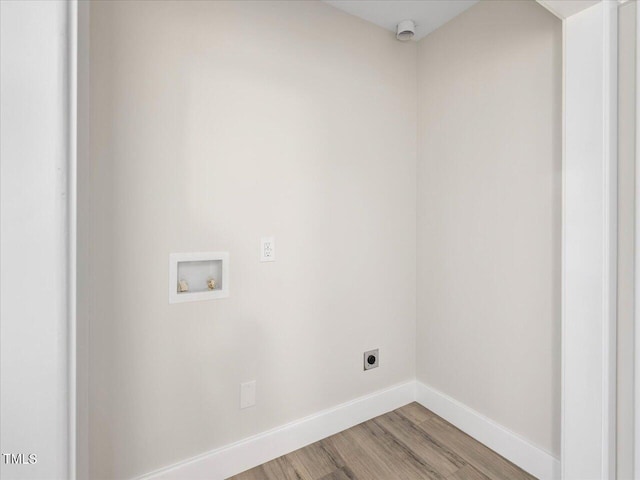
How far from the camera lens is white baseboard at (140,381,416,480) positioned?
147 cm

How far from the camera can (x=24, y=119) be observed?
80 cm

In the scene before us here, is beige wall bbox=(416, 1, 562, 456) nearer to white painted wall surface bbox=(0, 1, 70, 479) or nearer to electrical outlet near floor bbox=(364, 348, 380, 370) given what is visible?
electrical outlet near floor bbox=(364, 348, 380, 370)

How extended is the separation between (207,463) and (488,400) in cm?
144

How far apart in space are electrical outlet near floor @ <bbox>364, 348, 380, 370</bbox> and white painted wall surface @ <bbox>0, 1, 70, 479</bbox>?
4.91 feet

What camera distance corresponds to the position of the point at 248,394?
160 centimetres

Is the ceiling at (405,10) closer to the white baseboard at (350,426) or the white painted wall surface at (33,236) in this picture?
the white painted wall surface at (33,236)

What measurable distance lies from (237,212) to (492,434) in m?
1.74

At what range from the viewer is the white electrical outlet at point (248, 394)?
1.58m

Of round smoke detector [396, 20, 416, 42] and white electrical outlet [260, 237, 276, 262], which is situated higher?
round smoke detector [396, 20, 416, 42]

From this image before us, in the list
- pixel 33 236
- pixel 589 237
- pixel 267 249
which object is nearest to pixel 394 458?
pixel 267 249

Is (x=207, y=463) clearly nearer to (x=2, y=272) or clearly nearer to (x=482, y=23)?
(x=2, y=272)

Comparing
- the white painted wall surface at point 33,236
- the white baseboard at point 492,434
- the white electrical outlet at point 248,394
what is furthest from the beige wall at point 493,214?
the white painted wall surface at point 33,236

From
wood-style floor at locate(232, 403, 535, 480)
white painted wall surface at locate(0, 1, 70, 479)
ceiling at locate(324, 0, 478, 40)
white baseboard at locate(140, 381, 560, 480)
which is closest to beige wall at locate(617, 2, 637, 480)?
white baseboard at locate(140, 381, 560, 480)

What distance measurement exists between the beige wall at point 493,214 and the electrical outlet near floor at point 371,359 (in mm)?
343
